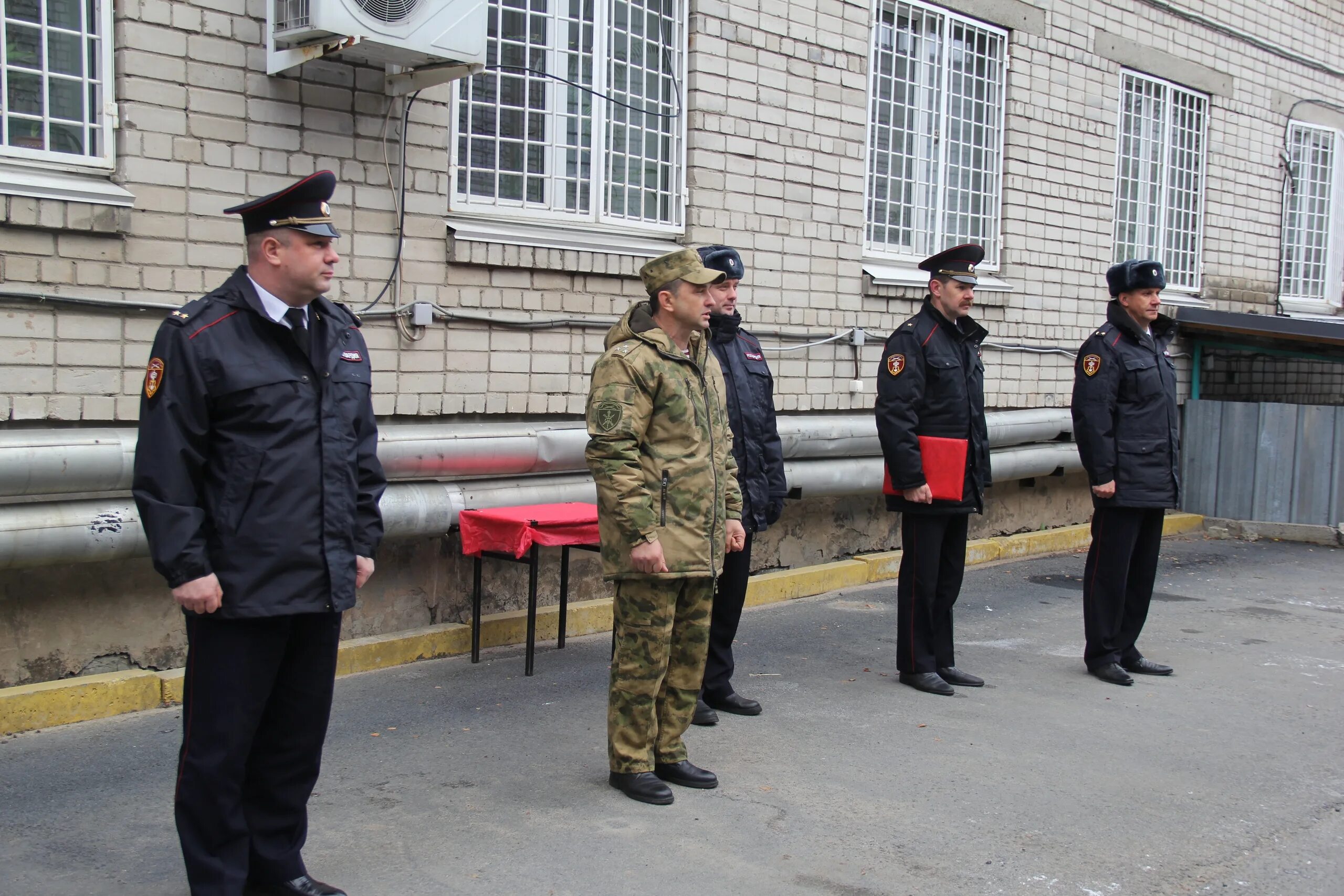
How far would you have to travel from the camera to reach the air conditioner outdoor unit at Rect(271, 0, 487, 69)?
575cm

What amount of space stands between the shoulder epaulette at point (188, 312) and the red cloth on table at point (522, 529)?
282 centimetres

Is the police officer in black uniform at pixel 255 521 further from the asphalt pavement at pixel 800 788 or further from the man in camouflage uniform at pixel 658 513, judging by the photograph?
the man in camouflage uniform at pixel 658 513

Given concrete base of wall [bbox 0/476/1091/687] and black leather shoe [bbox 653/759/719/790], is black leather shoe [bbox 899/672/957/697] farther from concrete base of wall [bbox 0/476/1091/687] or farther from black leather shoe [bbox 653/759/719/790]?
concrete base of wall [bbox 0/476/1091/687]

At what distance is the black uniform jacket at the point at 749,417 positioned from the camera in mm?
5582

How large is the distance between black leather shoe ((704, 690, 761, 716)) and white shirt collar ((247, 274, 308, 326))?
119 inches

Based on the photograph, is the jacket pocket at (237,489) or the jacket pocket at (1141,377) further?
the jacket pocket at (1141,377)

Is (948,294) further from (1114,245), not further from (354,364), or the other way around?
(1114,245)

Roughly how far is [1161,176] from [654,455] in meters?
9.98

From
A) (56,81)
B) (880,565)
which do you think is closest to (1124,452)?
(880,565)

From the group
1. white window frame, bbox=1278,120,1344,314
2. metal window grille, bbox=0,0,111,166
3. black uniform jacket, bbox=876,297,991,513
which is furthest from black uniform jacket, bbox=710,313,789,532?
white window frame, bbox=1278,120,1344,314

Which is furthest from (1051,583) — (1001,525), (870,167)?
(870,167)

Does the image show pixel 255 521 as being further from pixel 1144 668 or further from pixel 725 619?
pixel 1144 668

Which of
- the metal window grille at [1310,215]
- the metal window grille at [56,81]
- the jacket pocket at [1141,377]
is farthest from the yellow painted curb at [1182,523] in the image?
the metal window grille at [56,81]

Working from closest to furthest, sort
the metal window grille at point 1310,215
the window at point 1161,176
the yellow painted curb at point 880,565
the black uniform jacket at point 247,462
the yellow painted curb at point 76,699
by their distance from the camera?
the black uniform jacket at point 247,462
the yellow painted curb at point 76,699
the yellow painted curb at point 880,565
the window at point 1161,176
the metal window grille at point 1310,215
